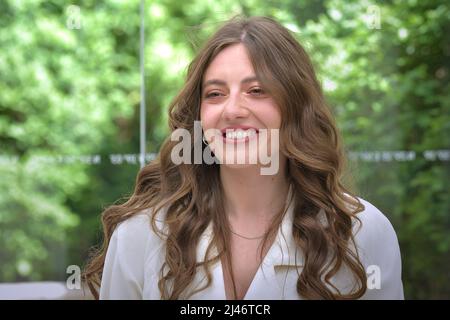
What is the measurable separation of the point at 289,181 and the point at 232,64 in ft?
1.23

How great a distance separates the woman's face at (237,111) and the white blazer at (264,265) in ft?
0.69

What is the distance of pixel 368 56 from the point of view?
3.42 m

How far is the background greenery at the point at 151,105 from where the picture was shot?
339 centimetres

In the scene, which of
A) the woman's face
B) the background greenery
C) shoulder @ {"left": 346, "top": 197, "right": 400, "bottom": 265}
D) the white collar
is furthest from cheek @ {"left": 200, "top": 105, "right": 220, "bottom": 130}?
the background greenery

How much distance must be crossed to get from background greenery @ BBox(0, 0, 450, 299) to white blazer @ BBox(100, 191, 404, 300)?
1623 mm

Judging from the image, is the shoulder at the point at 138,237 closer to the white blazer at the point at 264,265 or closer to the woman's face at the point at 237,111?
the white blazer at the point at 264,265

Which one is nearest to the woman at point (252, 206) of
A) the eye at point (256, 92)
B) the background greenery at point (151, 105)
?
the eye at point (256, 92)

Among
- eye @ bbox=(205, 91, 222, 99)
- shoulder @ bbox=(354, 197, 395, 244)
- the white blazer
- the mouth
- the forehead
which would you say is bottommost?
the white blazer

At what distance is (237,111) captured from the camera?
5.23ft

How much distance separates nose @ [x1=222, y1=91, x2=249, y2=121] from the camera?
1.60 meters

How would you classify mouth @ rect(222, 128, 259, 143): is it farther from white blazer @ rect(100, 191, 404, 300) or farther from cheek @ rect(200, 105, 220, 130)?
white blazer @ rect(100, 191, 404, 300)
